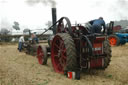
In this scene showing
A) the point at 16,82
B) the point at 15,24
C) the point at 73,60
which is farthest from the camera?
the point at 15,24

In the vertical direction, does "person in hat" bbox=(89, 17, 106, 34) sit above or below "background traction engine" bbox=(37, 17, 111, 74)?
above

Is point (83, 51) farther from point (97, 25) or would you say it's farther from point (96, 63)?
point (97, 25)

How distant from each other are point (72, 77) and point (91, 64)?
0.62m

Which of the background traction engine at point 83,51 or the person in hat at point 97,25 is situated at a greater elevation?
the person in hat at point 97,25

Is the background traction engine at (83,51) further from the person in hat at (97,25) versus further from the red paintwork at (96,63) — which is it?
the person in hat at (97,25)

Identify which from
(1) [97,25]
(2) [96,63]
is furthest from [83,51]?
(1) [97,25]

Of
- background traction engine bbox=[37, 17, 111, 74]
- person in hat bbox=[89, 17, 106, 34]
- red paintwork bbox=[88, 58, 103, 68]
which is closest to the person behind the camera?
background traction engine bbox=[37, 17, 111, 74]

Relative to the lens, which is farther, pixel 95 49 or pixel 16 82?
pixel 95 49

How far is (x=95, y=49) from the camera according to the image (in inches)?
188

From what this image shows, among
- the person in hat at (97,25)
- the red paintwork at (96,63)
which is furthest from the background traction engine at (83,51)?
the person in hat at (97,25)

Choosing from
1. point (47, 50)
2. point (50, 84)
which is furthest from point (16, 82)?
point (47, 50)

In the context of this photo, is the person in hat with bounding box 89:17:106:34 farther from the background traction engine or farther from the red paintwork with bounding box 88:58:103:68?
the red paintwork with bounding box 88:58:103:68

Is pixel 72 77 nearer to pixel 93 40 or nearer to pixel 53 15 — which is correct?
pixel 93 40

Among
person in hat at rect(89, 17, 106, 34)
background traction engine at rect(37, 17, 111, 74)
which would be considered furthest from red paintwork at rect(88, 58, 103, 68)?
person in hat at rect(89, 17, 106, 34)
